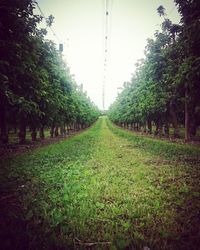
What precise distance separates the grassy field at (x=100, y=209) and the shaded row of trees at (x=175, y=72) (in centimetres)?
651

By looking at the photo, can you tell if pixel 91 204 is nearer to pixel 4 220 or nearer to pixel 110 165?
pixel 4 220

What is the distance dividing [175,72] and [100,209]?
1270 centimetres

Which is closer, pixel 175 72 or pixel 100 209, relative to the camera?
pixel 100 209

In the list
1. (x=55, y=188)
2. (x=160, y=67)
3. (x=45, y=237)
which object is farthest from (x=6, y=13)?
(x=160, y=67)

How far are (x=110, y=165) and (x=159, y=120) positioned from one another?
17267 millimetres

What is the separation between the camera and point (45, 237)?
126 inches

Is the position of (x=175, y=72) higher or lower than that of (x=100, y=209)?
higher

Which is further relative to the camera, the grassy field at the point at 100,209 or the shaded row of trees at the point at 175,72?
the shaded row of trees at the point at 175,72

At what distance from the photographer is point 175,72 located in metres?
14.2

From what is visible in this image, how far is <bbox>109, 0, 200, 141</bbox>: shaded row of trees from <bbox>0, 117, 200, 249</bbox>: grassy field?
6507 mm

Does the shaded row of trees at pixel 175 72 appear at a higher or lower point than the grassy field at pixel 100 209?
higher

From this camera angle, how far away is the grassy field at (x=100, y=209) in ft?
10.2

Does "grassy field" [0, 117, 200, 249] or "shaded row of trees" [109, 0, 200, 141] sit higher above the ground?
"shaded row of trees" [109, 0, 200, 141]

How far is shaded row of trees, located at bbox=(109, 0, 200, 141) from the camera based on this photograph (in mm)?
11125
